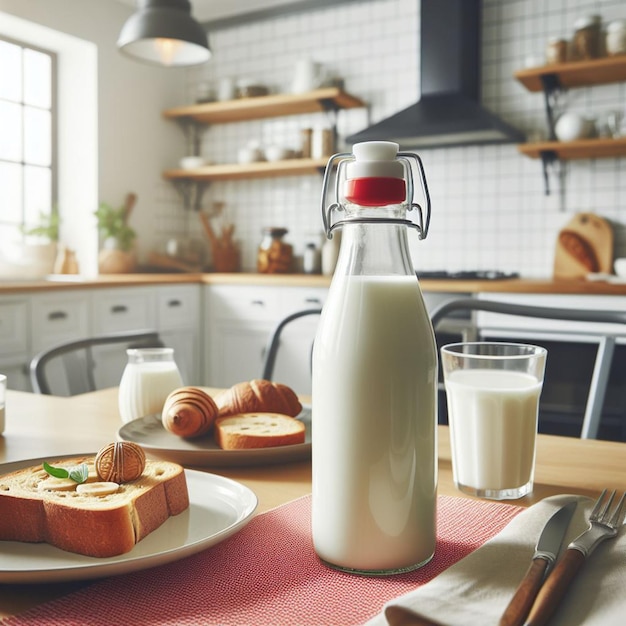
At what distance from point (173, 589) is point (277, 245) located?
3474 millimetres

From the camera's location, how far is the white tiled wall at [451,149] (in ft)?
11.1

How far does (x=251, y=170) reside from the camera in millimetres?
3961

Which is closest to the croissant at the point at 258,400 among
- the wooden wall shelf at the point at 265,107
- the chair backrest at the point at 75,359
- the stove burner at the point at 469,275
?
the chair backrest at the point at 75,359

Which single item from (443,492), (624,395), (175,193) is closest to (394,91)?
(175,193)

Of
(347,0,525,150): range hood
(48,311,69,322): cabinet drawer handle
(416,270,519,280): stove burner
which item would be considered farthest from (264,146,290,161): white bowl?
(48,311,69,322): cabinet drawer handle

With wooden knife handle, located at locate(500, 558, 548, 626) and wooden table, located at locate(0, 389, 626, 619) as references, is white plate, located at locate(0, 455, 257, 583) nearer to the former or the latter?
wooden table, located at locate(0, 389, 626, 619)

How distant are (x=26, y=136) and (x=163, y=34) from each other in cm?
204

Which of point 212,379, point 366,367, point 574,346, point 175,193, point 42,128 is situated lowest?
point 212,379

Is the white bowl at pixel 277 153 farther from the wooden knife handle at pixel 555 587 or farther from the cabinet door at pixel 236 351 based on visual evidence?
the wooden knife handle at pixel 555 587

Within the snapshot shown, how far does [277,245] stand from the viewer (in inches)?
154

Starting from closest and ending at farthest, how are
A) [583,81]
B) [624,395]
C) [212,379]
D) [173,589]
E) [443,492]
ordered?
1. [173,589]
2. [443,492]
3. [624,395]
4. [583,81]
5. [212,379]

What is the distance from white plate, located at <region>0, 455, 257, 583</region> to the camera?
465 mm

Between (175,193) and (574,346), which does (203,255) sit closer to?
(175,193)

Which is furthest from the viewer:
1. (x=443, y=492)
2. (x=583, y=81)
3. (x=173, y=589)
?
(x=583, y=81)
